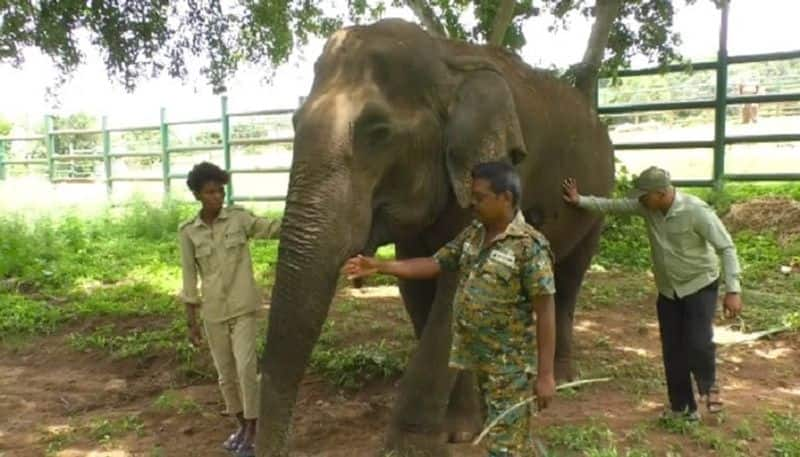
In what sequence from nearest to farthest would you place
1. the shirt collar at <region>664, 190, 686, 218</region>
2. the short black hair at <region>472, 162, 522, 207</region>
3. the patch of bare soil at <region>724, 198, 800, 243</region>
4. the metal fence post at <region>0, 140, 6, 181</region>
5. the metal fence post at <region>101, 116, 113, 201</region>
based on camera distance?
the short black hair at <region>472, 162, 522, 207</region>, the shirt collar at <region>664, 190, 686, 218</region>, the patch of bare soil at <region>724, 198, 800, 243</region>, the metal fence post at <region>101, 116, 113, 201</region>, the metal fence post at <region>0, 140, 6, 181</region>

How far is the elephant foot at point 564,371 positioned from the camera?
18.2 ft

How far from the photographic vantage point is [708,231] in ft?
14.2

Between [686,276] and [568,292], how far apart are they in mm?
1617

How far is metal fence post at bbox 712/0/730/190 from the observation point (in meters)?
11.9

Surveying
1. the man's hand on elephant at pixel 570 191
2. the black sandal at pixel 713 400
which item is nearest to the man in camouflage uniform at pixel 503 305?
the black sandal at pixel 713 400

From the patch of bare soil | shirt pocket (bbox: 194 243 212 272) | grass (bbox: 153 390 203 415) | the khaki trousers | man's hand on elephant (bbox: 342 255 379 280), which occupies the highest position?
man's hand on elephant (bbox: 342 255 379 280)

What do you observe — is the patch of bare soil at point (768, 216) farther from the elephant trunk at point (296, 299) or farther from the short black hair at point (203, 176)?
the elephant trunk at point (296, 299)

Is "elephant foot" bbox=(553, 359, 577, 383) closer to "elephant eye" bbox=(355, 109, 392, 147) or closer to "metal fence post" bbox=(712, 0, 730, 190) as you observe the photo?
"elephant eye" bbox=(355, 109, 392, 147)

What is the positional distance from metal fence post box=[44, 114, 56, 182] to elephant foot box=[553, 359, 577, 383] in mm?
18137

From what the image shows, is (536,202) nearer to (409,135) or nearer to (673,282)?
(673,282)

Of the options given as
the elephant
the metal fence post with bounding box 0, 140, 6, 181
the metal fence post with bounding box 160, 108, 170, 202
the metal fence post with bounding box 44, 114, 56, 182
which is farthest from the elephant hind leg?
the metal fence post with bounding box 0, 140, 6, 181

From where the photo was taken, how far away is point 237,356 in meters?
4.25

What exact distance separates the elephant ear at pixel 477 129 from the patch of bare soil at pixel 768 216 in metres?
6.91

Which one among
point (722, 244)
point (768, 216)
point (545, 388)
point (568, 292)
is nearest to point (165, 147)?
point (768, 216)
